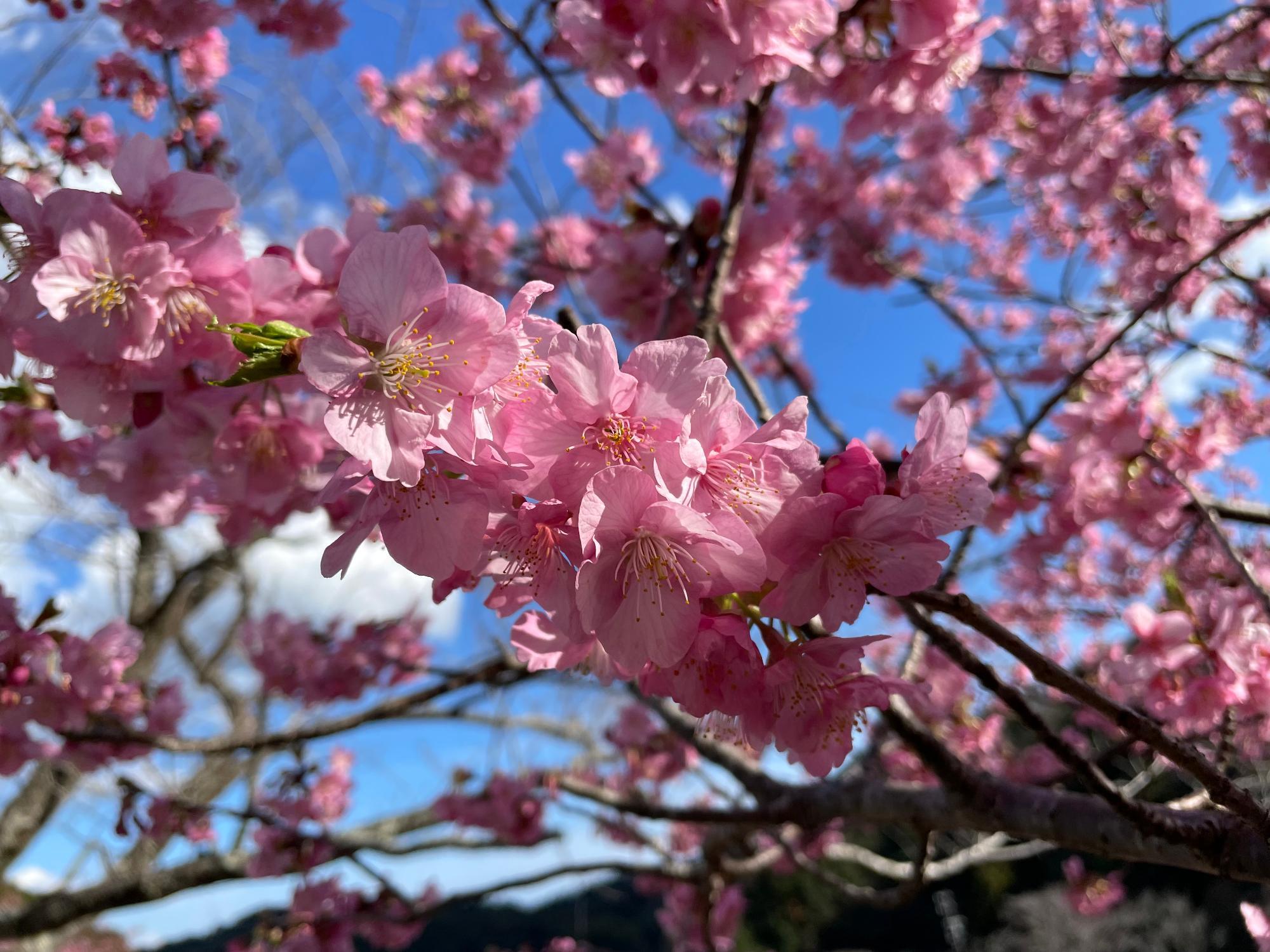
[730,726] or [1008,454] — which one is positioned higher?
[1008,454]

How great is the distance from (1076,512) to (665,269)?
67.8 inches

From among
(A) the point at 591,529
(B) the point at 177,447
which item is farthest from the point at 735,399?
(B) the point at 177,447

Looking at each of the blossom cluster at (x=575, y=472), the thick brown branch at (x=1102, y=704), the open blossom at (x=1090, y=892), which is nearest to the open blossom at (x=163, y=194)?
the blossom cluster at (x=575, y=472)

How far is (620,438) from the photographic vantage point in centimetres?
86

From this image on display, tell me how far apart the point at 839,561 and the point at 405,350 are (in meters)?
0.58

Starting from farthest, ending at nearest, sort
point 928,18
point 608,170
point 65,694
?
point 608,170
point 65,694
point 928,18

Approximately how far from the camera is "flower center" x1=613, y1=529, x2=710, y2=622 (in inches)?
32.6

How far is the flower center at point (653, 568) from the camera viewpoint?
83 cm

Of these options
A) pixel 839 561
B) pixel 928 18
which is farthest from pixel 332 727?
pixel 928 18

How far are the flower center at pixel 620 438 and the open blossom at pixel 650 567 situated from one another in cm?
7

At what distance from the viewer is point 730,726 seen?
1.09 meters

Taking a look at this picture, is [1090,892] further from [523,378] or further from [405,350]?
[405,350]

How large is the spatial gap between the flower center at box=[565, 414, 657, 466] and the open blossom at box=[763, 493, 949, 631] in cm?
18

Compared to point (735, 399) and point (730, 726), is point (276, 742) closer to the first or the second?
point (730, 726)
